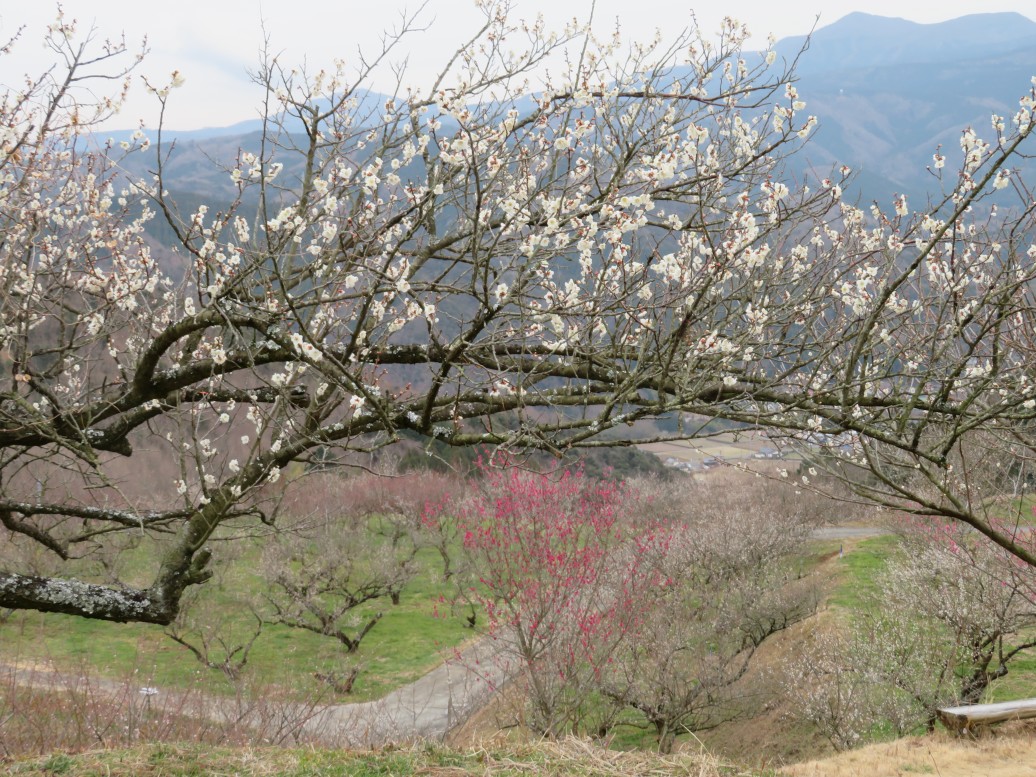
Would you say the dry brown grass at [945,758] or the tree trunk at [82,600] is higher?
the tree trunk at [82,600]

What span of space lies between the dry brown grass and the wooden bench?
0.16 metres

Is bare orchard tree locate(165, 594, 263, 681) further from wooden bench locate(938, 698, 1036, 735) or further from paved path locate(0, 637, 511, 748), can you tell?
wooden bench locate(938, 698, 1036, 735)

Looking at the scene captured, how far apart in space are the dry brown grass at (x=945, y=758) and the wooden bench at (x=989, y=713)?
0.53 ft

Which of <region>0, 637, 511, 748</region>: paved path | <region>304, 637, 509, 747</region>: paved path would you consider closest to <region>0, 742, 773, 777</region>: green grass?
<region>0, 637, 511, 748</region>: paved path

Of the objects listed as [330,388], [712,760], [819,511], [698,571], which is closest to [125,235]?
[330,388]

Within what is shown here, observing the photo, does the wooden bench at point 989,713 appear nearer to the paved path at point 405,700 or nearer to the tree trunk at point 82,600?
the paved path at point 405,700

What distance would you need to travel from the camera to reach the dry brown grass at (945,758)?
8.00 meters

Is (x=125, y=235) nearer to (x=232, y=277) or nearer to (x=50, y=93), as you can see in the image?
(x=50, y=93)

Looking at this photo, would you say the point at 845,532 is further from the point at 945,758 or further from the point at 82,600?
the point at 82,600

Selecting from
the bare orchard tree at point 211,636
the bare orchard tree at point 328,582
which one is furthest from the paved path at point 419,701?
the bare orchard tree at point 328,582

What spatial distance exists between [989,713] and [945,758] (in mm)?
1010

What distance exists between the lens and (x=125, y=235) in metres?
7.26

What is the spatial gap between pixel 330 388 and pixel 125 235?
3.63 meters

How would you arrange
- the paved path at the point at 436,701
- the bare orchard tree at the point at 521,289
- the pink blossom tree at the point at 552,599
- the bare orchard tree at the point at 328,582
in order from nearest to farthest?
the bare orchard tree at the point at 521,289, the pink blossom tree at the point at 552,599, the paved path at the point at 436,701, the bare orchard tree at the point at 328,582
